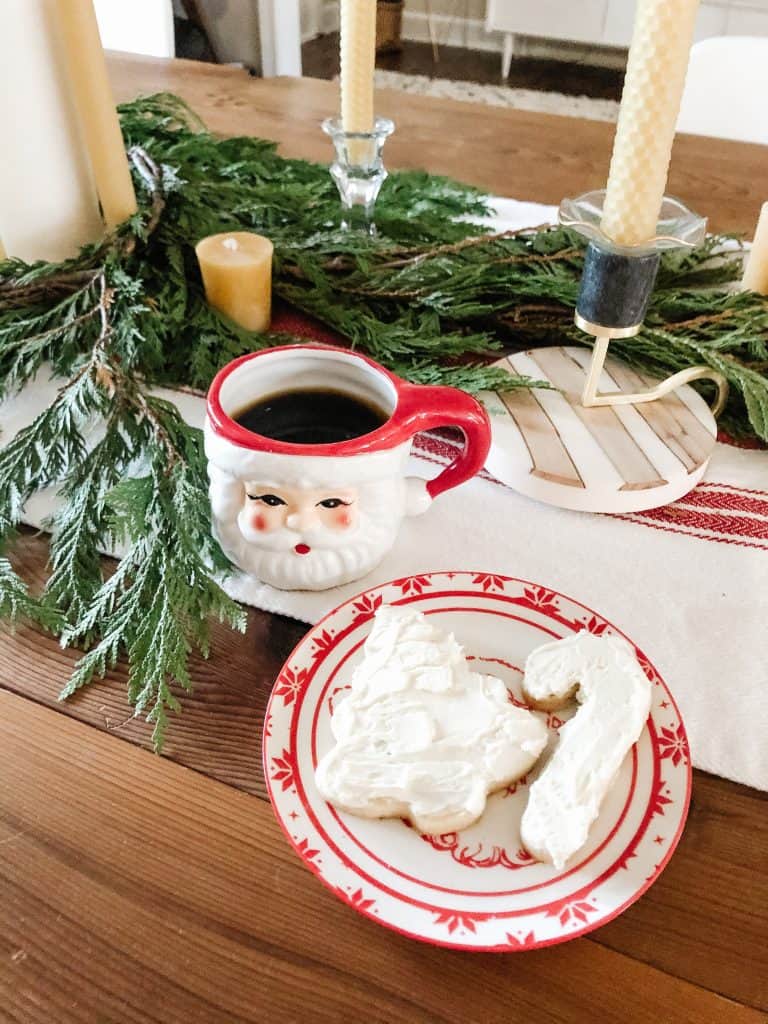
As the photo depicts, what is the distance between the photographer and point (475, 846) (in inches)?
14.5

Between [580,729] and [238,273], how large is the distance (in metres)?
0.47

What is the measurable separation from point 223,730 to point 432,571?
17cm

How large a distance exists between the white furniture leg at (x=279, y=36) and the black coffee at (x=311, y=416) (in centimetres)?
264

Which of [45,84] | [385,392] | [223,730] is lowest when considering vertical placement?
[223,730]

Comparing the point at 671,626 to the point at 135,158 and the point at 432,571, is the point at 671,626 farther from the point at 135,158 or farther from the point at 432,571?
the point at 135,158

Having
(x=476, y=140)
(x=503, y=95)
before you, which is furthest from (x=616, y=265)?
(x=503, y=95)

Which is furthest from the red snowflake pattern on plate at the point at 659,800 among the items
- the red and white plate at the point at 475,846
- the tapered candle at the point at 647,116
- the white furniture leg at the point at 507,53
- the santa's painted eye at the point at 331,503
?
the white furniture leg at the point at 507,53

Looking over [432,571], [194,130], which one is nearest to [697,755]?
[432,571]

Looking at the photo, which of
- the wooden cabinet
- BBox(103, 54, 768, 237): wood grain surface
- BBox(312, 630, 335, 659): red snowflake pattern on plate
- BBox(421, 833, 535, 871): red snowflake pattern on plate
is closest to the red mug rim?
BBox(312, 630, 335, 659): red snowflake pattern on plate

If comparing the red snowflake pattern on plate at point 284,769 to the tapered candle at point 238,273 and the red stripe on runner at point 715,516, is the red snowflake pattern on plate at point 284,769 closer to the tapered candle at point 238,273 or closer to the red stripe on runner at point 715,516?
the red stripe on runner at point 715,516

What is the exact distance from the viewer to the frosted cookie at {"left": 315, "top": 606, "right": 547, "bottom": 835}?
37 centimetres

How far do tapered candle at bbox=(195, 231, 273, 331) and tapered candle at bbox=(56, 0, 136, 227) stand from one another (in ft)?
0.32

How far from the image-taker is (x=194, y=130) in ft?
3.57

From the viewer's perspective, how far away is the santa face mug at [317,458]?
1.48ft
